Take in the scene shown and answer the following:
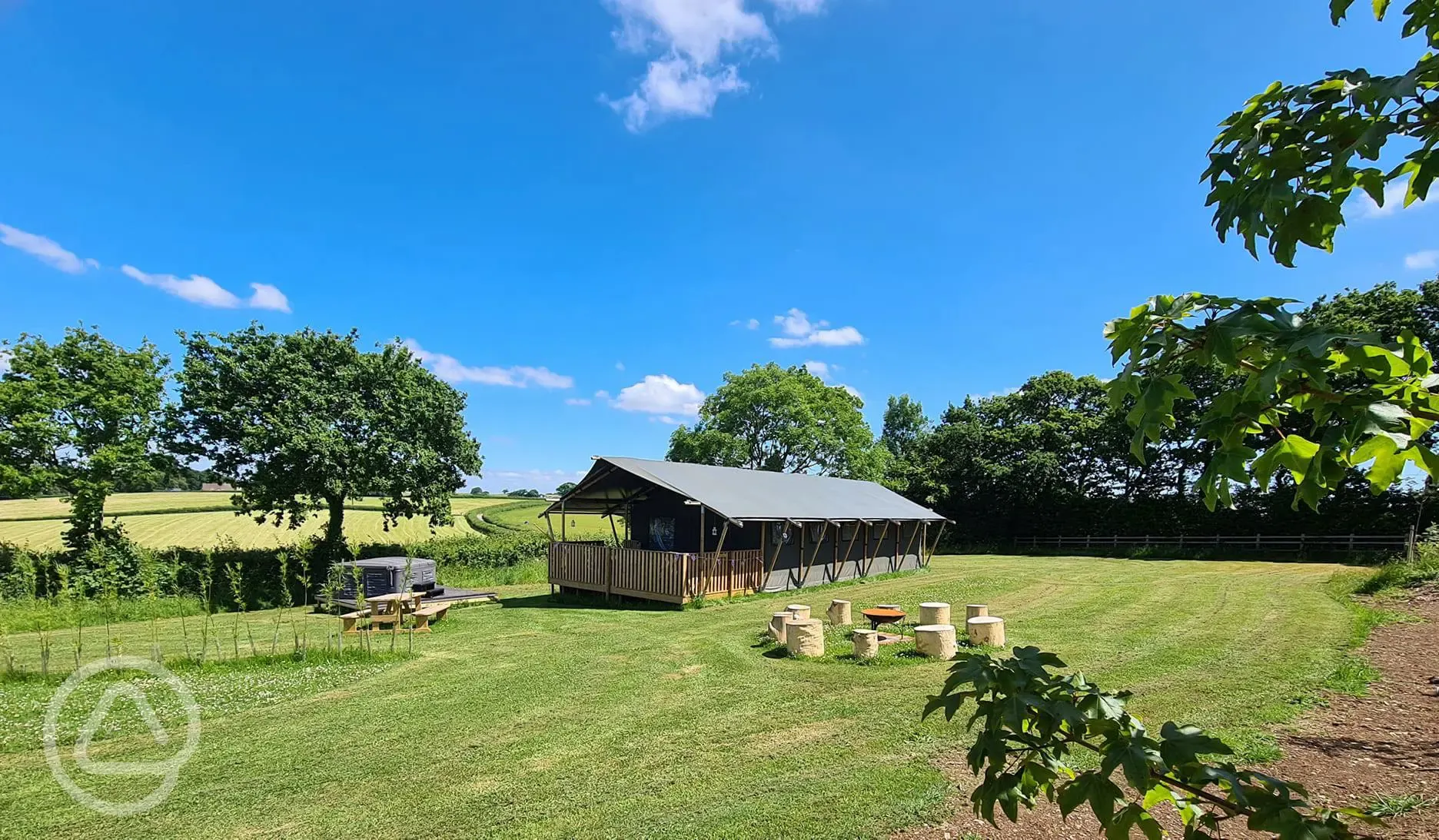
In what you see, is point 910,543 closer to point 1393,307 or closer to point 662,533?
point 662,533

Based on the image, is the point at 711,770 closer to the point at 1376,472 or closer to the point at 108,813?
the point at 108,813

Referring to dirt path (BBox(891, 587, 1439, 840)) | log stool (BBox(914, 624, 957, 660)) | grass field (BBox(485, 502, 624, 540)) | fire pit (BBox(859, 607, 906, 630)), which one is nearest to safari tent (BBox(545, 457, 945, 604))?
fire pit (BBox(859, 607, 906, 630))

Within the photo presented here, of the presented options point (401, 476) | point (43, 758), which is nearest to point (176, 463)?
point (401, 476)

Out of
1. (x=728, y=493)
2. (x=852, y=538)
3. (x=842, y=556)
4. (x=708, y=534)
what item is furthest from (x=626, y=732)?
(x=852, y=538)

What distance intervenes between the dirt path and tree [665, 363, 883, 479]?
125ft

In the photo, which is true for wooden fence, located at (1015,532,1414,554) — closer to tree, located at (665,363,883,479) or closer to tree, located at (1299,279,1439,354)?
tree, located at (1299,279,1439,354)

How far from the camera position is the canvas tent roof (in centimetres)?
1766

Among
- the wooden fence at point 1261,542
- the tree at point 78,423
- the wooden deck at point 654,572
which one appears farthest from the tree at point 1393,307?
the tree at point 78,423

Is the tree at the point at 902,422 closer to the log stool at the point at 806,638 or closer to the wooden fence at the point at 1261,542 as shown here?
the wooden fence at the point at 1261,542

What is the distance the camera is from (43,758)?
635 centimetres

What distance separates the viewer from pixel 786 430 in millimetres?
46375

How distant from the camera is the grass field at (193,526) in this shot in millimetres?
29516

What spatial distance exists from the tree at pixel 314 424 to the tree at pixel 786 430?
23506mm

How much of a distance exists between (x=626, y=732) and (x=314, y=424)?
2139 cm
